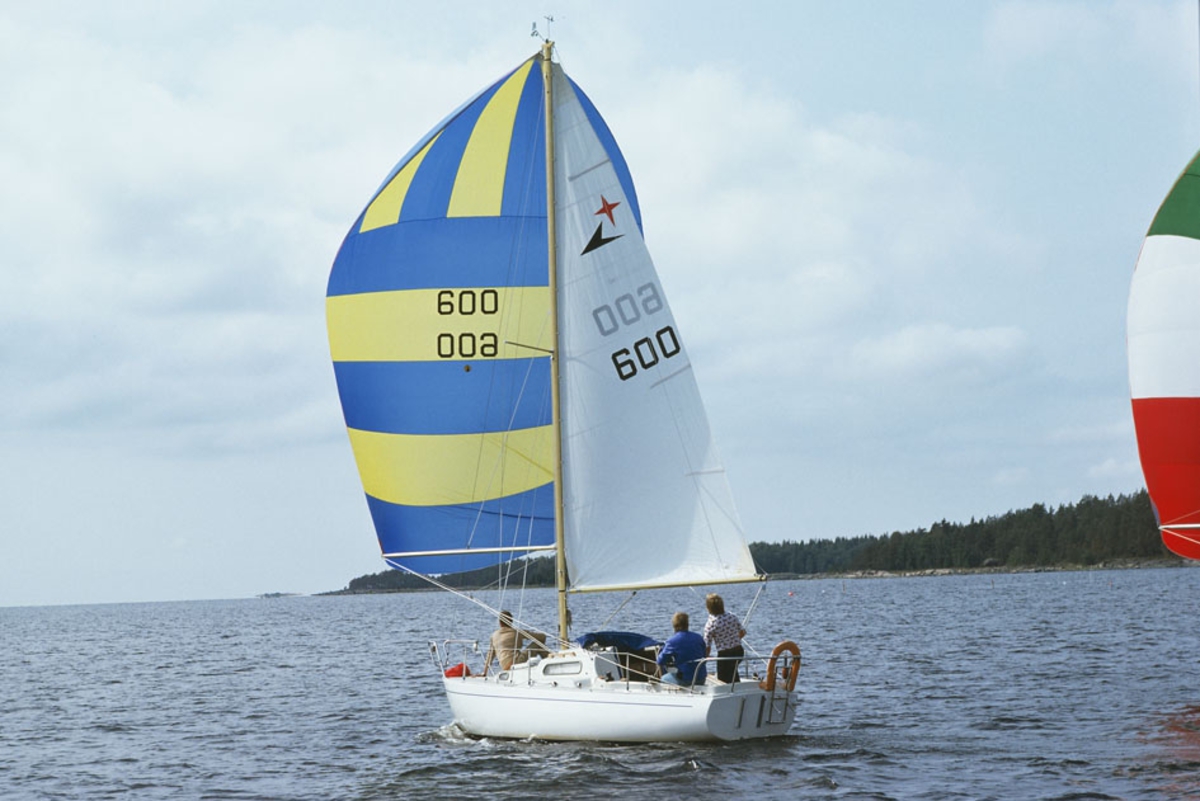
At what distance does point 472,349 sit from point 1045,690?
45.8 ft

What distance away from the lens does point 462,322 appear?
20609mm

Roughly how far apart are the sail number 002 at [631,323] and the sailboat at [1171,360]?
30.2ft

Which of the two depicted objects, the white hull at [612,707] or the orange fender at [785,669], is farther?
the orange fender at [785,669]

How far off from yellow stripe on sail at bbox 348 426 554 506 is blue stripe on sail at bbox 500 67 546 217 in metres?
3.57

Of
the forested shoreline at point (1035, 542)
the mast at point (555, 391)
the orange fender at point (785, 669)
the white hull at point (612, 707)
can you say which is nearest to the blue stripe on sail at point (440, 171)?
the mast at point (555, 391)

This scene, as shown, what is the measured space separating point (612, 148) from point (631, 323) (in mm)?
3633

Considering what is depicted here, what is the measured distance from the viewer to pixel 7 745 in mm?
24172

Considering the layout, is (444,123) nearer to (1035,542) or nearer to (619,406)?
(619,406)

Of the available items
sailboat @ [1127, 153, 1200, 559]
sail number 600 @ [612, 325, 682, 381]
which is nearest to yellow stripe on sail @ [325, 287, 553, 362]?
sail number 600 @ [612, 325, 682, 381]

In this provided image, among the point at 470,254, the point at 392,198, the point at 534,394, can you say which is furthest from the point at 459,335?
the point at 392,198

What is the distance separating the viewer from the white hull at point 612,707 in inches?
668

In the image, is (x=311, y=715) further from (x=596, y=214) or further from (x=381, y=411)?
(x=596, y=214)

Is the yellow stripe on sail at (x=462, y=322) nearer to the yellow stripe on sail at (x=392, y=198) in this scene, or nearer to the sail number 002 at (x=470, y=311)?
the sail number 002 at (x=470, y=311)

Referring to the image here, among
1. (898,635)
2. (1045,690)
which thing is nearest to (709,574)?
(1045,690)
